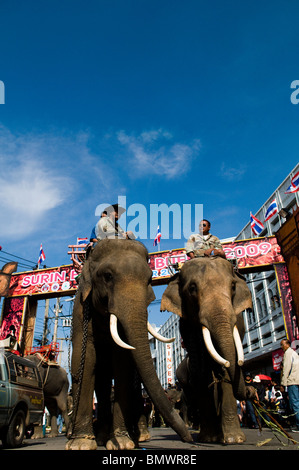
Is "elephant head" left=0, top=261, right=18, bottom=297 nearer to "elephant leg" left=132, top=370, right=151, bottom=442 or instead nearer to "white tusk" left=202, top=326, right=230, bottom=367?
"elephant leg" left=132, top=370, right=151, bottom=442

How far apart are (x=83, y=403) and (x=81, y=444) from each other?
52 centimetres

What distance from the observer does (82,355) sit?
5359 mm

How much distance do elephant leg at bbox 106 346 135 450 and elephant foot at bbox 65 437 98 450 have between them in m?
0.30

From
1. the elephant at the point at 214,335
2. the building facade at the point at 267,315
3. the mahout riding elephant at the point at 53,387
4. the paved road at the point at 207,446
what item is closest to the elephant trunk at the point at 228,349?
the elephant at the point at 214,335

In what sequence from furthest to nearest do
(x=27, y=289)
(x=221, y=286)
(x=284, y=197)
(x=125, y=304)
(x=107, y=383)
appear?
1. (x=284, y=197)
2. (x=27, y=289)
3. (x=107, y=383)
4. (x=221, y=286)
5. (x=125, y=304)

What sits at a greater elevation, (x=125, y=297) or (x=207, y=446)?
(x=125, y=297)

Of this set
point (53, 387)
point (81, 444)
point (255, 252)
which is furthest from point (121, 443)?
point (255, 252)

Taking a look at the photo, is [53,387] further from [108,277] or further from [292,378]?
[108,277]

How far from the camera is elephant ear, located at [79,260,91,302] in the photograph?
5.65 m

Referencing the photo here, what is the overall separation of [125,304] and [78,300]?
1554 mm

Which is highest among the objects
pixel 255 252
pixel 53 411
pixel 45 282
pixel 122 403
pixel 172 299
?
pixel 255 252

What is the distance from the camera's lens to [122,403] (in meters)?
4.75
